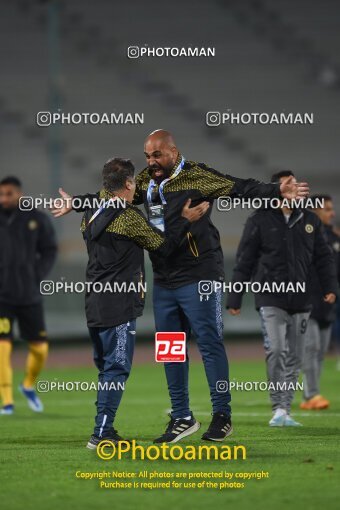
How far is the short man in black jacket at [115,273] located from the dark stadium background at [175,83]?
1981cm

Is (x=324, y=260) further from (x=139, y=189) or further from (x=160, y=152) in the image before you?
(x=160, y=152)

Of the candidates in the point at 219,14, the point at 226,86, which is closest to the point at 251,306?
the point at 226,86

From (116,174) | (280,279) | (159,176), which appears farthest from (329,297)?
(116,174)

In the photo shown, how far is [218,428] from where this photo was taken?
7.67 metres

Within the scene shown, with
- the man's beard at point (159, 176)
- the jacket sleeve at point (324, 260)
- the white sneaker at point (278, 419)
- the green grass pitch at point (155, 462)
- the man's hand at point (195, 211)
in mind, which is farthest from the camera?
the jacket sleeve at point (324, 260)

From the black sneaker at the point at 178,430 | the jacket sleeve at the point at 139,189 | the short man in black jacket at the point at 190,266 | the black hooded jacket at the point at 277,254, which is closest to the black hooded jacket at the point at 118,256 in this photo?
the short man in black jacket at the point at 190,266

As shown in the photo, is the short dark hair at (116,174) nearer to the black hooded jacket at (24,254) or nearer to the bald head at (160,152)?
the bald head at (160,152)

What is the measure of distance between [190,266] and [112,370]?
3.22 ft

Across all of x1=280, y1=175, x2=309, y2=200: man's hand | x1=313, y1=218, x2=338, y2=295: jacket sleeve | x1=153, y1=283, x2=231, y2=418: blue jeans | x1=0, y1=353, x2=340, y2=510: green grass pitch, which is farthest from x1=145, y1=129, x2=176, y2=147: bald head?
x1=313, y1=218, x2=338, y2=295: jacket sleeve

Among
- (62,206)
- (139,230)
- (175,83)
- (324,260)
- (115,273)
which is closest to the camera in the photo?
(139,230)

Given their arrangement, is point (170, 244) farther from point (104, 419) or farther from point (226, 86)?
point (226, 86)

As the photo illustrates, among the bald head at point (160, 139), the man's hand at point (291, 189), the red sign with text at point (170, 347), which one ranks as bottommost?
the red sign with text at point (170, 347)

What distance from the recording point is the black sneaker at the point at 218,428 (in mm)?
7645

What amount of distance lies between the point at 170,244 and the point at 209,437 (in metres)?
1.39
